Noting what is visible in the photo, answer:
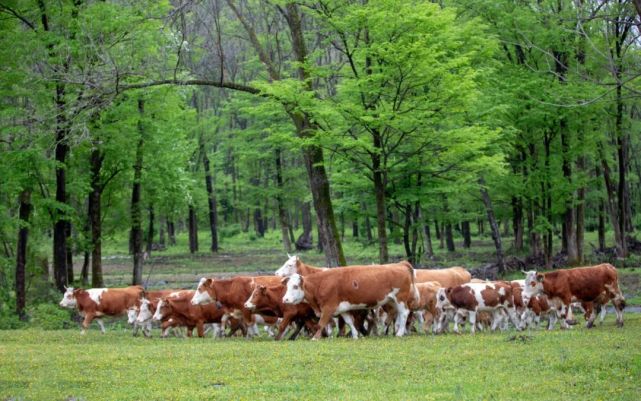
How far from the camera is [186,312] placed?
71.7 ft

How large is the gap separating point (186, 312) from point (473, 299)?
7565mm

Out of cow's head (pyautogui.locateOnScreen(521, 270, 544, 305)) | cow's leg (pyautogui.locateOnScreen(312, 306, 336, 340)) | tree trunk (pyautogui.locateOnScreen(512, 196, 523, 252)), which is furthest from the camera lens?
tree trunk (pyautogui.locateOnScreen(512, 196, 523, 252))

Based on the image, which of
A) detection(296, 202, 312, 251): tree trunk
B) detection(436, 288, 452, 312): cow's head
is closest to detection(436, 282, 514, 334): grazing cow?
detection(436, 288, 452, 312): cow's head

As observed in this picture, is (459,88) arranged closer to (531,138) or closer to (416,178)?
(416,178)

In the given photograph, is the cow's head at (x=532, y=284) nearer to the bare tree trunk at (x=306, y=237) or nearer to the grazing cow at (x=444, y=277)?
the grazing cow at (x=444, y=277)

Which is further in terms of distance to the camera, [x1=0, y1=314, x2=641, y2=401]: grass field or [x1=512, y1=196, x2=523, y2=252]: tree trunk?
[x1=512, y1=196, x2=523, y2=252]: tree trunk

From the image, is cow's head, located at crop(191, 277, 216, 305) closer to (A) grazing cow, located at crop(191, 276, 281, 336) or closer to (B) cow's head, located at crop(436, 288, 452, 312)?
(A) grazing cow, located at crop(191, 276, 281, 336)

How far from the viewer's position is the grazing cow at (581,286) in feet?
63.6

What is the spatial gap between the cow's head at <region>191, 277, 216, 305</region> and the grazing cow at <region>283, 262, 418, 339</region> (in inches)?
111

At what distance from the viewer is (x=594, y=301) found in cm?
1988

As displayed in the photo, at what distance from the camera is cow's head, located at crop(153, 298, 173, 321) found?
71.7 feet

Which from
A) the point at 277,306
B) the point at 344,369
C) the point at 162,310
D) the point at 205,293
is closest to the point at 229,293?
the point at 205,293

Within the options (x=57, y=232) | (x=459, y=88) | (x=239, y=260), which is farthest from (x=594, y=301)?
(x=239, y=260)

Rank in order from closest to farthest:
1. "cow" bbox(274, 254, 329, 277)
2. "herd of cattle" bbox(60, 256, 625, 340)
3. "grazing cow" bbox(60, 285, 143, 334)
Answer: "herd of cattle" bbox(60, 256, 625, 340) → "cow" bbox(274, 254, 329, 277) → "grazing cow" bbox(60, 285, 143, 334)
